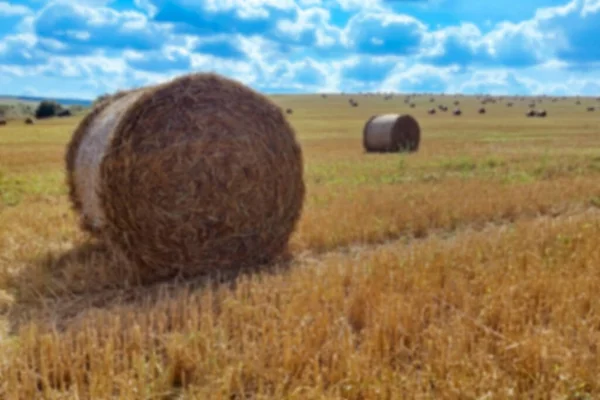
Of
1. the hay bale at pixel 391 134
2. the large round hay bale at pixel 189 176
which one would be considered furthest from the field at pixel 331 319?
the hay bale at pixel 391 134

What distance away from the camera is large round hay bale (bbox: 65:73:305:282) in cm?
658

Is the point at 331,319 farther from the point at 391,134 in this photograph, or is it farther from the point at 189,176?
the point at 391,134

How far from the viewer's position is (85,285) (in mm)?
6113

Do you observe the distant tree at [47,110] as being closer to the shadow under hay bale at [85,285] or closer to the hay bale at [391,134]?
the hay bale at [391,134]

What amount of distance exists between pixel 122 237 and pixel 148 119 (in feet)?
4.00

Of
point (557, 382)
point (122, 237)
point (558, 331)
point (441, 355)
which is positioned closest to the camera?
point (557, 382)

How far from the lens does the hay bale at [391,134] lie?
1991 centimetres

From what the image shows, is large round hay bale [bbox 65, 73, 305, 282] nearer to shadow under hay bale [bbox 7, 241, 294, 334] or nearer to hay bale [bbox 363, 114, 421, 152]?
shadow under hay bale [bbox 7, 241, 294, 334]

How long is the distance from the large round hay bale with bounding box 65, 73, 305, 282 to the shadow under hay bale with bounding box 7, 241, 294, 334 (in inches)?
8.2

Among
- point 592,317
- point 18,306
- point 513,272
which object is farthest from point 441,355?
point 18,306

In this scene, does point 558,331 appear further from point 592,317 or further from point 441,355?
point 441,355

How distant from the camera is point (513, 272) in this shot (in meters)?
5.47

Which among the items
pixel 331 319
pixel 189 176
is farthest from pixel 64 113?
pixel 331 319

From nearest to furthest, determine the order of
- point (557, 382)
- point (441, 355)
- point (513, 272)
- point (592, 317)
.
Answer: point (557, 382) < point (441, 355) < point (592, 317) < point (513, 272)
